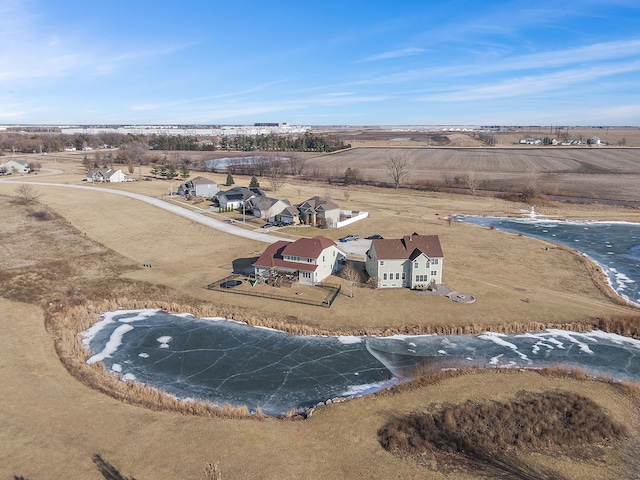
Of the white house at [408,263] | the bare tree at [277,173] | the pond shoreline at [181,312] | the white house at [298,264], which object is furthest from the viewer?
the bare tree at [277,173]

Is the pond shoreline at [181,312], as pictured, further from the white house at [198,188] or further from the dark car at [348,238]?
the white house at [198,188]

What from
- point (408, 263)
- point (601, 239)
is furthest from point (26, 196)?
point (601, 239)

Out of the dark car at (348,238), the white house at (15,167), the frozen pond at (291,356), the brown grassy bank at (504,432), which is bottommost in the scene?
the frozen pond at (291,356)

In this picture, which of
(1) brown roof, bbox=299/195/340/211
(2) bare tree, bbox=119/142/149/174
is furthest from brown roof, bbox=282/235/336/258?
(2) bare tree, bbox=119/142/149/174

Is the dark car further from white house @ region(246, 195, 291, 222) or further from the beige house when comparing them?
white house @ region(246, 195, 291, 222)

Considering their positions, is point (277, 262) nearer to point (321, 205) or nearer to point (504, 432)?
point (321, 205)

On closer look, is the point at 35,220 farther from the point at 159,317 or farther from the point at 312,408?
the point at 312,408

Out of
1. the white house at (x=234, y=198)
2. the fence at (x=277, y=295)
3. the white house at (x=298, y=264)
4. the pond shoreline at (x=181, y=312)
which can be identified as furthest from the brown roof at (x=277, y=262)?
the white house at (x=234, y=198)
